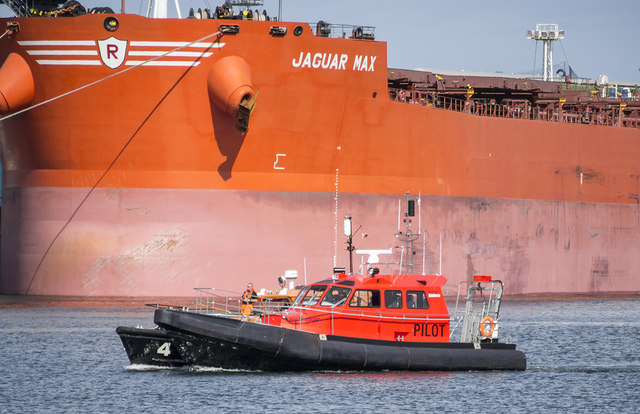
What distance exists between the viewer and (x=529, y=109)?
172ft

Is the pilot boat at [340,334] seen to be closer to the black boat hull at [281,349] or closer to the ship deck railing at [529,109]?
the black boat hull at [281,349]

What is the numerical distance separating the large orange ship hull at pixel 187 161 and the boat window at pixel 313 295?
13.6 metres

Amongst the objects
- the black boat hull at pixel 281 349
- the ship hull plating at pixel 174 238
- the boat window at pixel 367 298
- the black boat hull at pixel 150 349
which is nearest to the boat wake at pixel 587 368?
the black boat hull at pixel 281 349

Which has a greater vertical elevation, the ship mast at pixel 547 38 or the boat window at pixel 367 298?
the ship mast at pixel 547 38

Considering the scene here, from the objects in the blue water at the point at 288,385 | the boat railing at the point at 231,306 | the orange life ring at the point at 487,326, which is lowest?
the blue water at the point at 288,385

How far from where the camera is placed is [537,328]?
36812 mm

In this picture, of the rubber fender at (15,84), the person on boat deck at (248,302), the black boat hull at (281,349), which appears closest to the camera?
the black boat hull at (281,349)

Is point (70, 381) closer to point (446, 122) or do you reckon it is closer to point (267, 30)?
point (267, 30)

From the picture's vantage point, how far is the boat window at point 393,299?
2534 centimetres

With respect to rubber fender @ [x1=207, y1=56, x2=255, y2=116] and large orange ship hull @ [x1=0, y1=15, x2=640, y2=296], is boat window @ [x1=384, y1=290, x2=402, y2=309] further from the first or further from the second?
rubber fender @ [x1=207, y1=56, x2=255, y2=116]

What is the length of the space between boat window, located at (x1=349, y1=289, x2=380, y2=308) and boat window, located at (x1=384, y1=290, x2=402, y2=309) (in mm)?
218

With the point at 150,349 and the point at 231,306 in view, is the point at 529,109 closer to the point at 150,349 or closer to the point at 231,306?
the point at 231,306

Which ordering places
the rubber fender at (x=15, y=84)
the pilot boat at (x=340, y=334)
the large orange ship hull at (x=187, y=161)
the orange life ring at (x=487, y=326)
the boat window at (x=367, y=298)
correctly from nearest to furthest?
the pilot boat at (x=340, y=334) → the boat window at (x=367, y=298) → the orange life ring at (x=487, y=326) → the rubber fender at (x=15, y=84) → the large orange ship hull at (x=187, y=161)

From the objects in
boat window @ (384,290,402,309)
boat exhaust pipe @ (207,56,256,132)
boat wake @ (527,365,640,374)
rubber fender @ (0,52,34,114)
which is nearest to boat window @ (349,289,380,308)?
boat window @ (384,290,402,309)
